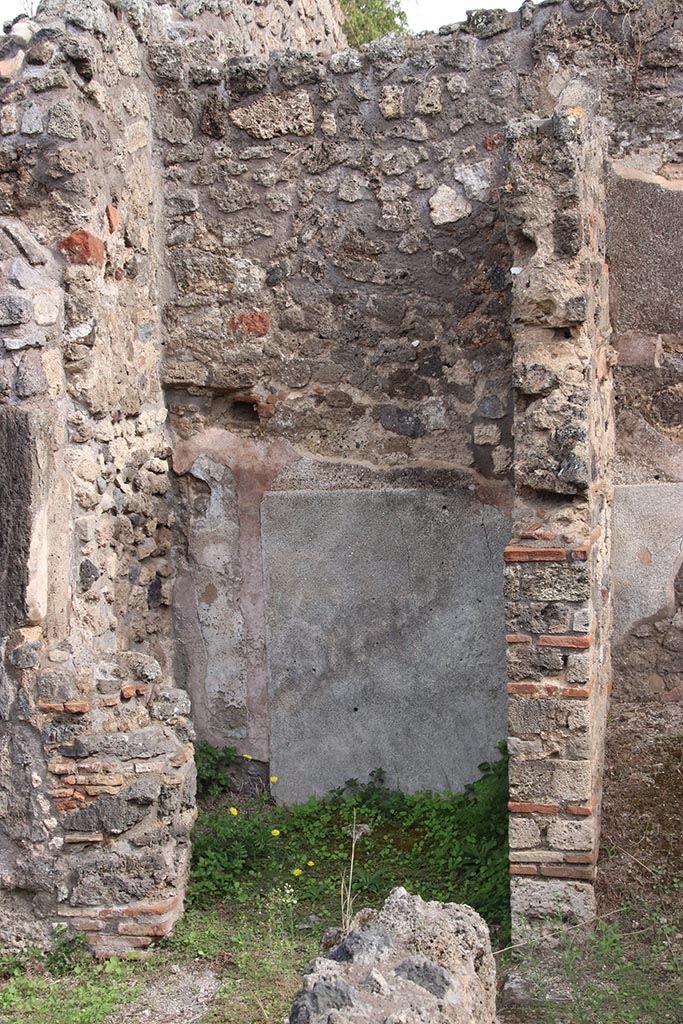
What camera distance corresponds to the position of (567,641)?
4207 mm

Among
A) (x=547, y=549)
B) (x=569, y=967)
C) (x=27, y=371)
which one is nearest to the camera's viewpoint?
(x=569, y=967)

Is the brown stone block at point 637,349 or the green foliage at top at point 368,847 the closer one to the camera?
the green foliage at top at point 368,847

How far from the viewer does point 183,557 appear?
18.7 ft

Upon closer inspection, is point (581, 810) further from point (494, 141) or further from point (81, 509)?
point (494, 141)

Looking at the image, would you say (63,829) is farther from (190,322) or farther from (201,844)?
(190,322)

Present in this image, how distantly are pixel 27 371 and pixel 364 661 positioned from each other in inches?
85.1

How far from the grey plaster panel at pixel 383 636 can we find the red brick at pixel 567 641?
3.61ft

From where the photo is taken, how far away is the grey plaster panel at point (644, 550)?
5133mm

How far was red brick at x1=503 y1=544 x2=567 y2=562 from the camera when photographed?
4.22 metres

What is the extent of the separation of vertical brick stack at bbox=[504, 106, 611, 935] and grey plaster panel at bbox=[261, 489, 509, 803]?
0.94 meters

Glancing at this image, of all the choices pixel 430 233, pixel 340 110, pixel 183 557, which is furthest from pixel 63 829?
pixel 340 110

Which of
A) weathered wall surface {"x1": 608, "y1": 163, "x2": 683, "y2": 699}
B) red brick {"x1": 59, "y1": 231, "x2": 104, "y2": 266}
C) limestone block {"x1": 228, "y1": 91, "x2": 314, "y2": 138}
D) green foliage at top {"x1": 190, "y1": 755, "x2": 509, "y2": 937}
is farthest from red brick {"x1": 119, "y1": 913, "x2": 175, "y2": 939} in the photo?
limestone block {"x1": 228, "y1": 91, "x2": 314, "y2": 138}

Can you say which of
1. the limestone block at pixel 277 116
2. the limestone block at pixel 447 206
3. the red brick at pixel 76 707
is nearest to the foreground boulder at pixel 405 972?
the red brick at pixel 76 707

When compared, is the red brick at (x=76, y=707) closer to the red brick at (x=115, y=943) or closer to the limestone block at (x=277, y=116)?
the red brick at (x=115, y=943)
